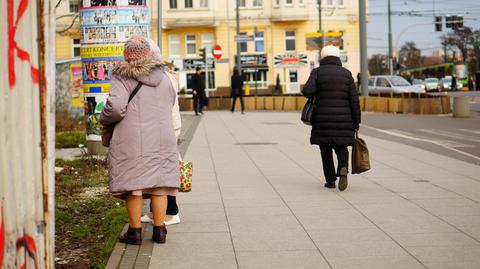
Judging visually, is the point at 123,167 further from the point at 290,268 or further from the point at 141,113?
the point at 290,268

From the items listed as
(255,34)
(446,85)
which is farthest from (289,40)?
(446,85)

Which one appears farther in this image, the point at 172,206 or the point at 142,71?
→ the point at 172,206

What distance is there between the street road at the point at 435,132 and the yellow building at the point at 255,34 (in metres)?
38.6

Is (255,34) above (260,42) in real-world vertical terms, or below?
above

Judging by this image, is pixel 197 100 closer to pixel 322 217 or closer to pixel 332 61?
pixel 332 61

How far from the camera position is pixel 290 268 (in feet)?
21.6

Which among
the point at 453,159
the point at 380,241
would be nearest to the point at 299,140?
the point at 453,159

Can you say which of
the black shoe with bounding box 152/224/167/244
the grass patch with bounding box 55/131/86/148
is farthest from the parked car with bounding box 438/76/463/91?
the black shoe with bounding box 152/224/167/244

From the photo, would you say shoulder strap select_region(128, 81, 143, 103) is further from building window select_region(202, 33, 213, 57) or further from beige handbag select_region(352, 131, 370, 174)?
building window select_region(202, 33, 213, 57)

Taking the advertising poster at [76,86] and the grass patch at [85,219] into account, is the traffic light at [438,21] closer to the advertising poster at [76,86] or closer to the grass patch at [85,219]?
the advertising poster at [76,86]

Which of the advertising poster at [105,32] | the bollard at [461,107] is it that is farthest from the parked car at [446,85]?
the advertising poster at [105,32]

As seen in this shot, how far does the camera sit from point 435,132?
22688mm

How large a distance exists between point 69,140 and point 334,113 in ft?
32.0

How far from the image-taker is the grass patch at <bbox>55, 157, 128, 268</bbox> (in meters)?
7.29
